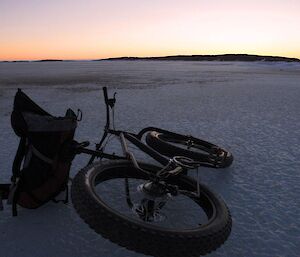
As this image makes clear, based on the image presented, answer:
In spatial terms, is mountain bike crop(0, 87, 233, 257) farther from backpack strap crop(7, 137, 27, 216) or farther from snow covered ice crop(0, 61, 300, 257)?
snow covered ice crop(0, 61, 300, 257)

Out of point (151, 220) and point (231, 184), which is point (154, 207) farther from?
point (231, 184)

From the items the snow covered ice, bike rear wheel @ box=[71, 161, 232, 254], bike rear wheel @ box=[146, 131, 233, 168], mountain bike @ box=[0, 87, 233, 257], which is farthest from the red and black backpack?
bike rear wheel @ box=[146, 131, 233, 168]

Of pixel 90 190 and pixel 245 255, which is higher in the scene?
pixel 90 190

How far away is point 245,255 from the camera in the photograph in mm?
3682

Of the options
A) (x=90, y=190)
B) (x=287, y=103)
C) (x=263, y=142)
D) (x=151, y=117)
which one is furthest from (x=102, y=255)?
(x=287, y=103)

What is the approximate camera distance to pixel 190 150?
643 cm

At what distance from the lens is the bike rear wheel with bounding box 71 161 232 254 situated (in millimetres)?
2883

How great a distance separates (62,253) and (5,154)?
3.81 m

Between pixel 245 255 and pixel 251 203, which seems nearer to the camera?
pixel 245 255

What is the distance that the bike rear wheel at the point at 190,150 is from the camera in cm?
613

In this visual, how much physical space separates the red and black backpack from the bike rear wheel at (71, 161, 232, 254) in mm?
567

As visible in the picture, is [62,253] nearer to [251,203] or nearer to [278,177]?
[251,203]

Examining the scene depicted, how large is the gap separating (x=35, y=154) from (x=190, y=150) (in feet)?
10.2

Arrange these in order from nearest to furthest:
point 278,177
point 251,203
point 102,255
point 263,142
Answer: point 102,255 → point 251,203 → point 278,177 → point 263,142
